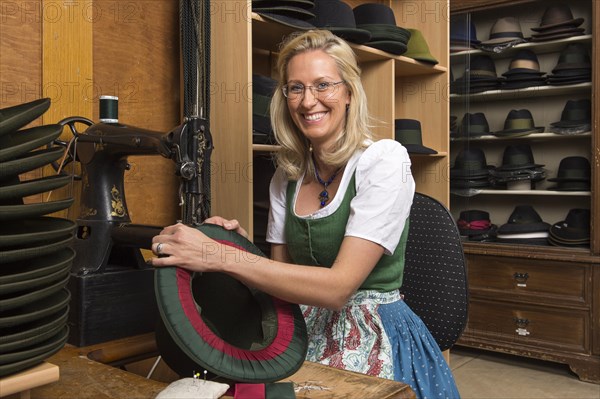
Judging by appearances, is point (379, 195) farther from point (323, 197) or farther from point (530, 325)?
point (530, 325)

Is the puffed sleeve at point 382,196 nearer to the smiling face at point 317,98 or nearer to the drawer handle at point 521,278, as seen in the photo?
the smiling face at point 317,98

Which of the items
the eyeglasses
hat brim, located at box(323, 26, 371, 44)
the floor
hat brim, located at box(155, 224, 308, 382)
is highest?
hat brim, located at box(323, 26, 371, 44)

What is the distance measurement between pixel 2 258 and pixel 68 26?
104cm

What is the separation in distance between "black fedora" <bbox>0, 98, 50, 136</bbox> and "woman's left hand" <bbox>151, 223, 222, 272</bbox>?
1.09 feet

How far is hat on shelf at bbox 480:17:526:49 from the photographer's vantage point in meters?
3.68

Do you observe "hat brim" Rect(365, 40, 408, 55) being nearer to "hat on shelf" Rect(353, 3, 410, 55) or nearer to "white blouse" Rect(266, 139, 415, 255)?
"hat on shelf" Rect(353, 3, 410, 55)

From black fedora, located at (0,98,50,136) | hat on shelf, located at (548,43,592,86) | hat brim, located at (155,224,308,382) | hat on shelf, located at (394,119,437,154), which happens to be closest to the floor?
hat on shelf, located at (394,119,437,154)

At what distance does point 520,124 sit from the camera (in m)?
3.70

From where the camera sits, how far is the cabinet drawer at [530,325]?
3.26 m

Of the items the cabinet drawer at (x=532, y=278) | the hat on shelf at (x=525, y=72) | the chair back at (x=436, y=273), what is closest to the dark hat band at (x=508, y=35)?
the hat on shelf at (x=525, y=72)

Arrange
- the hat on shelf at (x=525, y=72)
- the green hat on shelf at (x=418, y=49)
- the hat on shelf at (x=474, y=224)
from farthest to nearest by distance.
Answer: the hat on shelf at (x=474, y=224) < the hat on shelf at (x=525, y=72) < the green hat on shelf at (x=418, y=49)

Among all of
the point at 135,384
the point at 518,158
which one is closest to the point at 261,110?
the point at 135,384

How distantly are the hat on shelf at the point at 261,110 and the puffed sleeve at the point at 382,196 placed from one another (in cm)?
59

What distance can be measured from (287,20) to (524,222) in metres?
2.20
